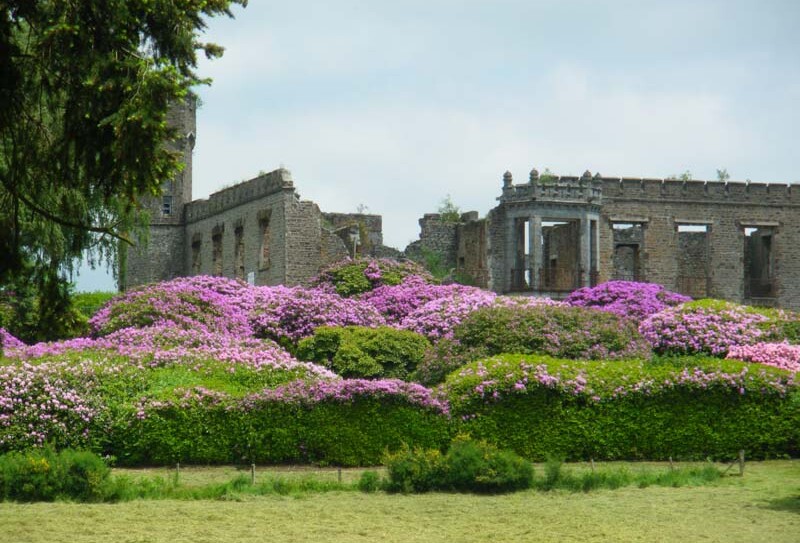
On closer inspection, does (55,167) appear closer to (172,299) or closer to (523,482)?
(523,482)

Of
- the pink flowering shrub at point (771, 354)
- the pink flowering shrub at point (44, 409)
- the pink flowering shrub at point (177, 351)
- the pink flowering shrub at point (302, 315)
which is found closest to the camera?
the pink flowering shrub at point (44, 409)

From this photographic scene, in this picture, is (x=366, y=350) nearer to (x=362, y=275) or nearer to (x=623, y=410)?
(x=623, y=410)

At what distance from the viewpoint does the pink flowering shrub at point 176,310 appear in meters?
26.7

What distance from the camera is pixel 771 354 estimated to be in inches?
981

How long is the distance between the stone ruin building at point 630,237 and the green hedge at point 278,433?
69.1 ft

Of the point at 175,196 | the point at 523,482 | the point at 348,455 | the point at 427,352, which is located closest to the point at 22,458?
the point at 348,455

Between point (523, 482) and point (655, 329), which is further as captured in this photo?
point (655, 329)

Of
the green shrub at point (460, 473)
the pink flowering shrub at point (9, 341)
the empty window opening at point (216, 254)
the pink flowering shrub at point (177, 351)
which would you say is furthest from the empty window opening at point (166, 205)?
the green shrub at point (460, 473)

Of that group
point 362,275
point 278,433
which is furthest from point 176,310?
point 278,433

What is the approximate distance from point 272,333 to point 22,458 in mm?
10685

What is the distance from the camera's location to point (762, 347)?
25.4m

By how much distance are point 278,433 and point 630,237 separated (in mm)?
27479

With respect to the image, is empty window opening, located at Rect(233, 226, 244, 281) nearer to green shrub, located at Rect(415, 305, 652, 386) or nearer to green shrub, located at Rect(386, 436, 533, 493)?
green shrub, located at Rect(415, 305, 652, 386)

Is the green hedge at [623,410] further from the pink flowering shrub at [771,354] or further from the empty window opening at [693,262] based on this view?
the empty window opening at [693,262]
